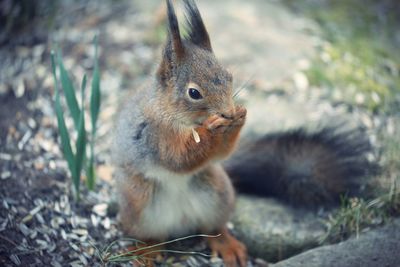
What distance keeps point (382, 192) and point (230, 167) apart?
0.96 meters

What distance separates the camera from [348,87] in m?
4.20

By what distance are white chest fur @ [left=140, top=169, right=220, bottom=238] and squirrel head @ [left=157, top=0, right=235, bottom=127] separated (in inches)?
19.2

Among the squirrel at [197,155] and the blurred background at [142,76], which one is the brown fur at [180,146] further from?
the blurred background at [142,76]

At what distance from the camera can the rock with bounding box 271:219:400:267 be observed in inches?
104

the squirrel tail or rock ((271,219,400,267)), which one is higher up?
the squirrel tail

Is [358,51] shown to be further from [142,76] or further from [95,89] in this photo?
[95,89]

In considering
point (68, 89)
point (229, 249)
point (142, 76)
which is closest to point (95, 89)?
point (68, 89)

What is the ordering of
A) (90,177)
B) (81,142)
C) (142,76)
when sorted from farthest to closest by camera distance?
(142,76), (90,177), (81,142)

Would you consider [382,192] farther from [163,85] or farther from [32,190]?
[32,190]

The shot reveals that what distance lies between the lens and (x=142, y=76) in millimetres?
4496

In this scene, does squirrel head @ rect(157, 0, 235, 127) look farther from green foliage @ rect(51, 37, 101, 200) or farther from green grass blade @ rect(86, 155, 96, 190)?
green grass blade @ rect(86, 155, 96, 190)

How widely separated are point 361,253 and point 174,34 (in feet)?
4.91

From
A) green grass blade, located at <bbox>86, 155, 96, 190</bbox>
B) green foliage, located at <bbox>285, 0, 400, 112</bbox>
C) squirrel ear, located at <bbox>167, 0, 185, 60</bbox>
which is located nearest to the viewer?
squirrel ear, located at <bbox>167, 0, 185, 60</bbox>

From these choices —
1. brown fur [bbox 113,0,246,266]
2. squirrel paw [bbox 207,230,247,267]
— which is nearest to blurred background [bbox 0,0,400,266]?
squirrel paw [bbox 207,230,247,267]
